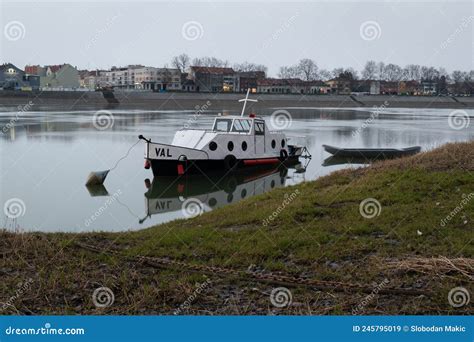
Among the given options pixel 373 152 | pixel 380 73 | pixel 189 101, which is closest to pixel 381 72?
pixel 380 73

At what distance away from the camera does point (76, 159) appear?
22.5 meters

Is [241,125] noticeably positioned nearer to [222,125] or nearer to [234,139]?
[222,125]

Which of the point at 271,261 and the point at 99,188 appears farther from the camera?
the point at 99,188

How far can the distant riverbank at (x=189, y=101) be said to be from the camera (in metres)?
81.6

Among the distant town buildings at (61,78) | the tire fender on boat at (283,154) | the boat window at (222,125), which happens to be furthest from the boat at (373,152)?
the distant town buildings at (61,78)

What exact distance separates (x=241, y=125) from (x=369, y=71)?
11567 centimetres

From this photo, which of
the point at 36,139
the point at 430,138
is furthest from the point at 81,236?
the point at 430,138

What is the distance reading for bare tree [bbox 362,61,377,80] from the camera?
423ft

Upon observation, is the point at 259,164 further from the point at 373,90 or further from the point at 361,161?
the point at 373,90

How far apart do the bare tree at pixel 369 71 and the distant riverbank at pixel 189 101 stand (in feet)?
59.4

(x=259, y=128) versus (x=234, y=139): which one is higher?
(x=259, y=128)

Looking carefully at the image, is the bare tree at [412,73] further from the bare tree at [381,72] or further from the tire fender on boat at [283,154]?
the tire fender on boat at [283,154]

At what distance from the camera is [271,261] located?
6.75 metres

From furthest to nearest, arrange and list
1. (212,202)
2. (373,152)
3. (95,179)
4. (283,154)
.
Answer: (373,152)
(283,154)
(95,179)
(212,202)
